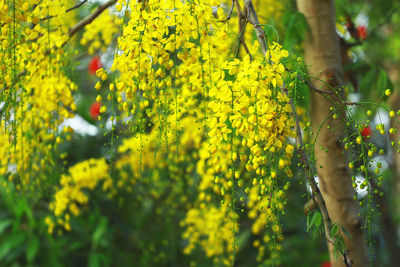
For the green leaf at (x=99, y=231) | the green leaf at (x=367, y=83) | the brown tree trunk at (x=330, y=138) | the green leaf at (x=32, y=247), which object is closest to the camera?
the brown tree trunk at (x=330, y=138)

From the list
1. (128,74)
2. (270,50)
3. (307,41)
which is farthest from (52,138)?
(307,41)

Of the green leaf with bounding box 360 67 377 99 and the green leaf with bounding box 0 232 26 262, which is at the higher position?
the green leaf with bounding box 360 67 377 99

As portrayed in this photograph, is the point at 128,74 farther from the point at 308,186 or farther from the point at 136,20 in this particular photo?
the point at 308,186

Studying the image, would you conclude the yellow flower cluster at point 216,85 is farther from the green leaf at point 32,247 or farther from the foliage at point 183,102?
the green leaf at point 32,247

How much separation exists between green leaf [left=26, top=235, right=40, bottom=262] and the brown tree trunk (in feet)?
6.50

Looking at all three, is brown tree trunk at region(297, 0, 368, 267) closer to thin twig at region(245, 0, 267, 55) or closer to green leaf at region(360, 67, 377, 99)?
green leaf at region(360, 67, 377, 99)

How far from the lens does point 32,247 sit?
2.77 meters

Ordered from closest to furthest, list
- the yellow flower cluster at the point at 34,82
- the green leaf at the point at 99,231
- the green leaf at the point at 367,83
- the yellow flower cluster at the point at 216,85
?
the yellow flower cluster at the point at 216,85 < the yellow flower cluster at the point at 34,82 < the green leaf at the point at 367,83 < the green leaf at the point at 99,231

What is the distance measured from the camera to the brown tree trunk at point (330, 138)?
139 centimetres

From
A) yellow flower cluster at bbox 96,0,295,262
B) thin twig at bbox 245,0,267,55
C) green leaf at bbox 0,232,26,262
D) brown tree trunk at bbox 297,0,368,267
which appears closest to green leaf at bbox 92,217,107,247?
green leaf at bbox 0,232,26,262

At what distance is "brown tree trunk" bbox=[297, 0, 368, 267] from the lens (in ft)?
4.57

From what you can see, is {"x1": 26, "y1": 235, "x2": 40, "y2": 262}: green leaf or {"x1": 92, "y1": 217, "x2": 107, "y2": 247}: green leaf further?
{"x1": 92, "y1": 217, "x2": 107, "y2": 247}: green leaf

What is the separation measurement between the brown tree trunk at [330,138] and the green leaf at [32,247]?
6.50 feet

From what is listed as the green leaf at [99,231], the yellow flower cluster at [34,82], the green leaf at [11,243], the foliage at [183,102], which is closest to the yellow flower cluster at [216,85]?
the foliage at [183,102]
